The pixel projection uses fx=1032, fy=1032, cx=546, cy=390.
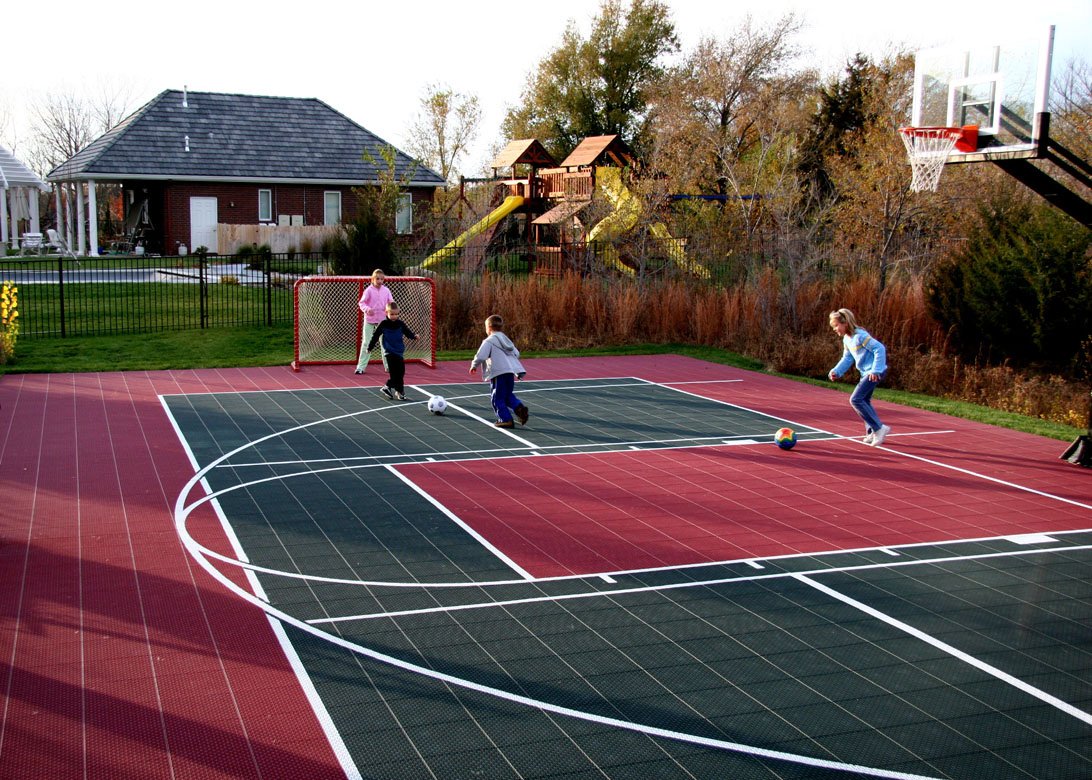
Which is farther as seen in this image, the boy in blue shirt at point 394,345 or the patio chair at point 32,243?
the patio chair at point 32,243

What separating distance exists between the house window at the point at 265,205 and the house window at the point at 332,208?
219 cm

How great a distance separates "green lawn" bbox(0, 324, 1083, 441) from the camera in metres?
18.1

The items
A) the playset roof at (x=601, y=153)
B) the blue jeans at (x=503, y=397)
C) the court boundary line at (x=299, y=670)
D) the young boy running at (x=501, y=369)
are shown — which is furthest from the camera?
the playset roof at (x=601, y=153)

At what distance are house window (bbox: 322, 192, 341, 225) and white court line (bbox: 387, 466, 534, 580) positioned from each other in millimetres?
32228

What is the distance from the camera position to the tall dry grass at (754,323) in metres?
19.3

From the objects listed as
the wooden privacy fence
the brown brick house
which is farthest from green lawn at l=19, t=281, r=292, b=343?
the brown brick house

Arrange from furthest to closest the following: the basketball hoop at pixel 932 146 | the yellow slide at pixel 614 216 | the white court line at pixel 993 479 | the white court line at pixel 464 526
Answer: the yellow slide at pixel 614 216 < the basketball hoop at pixel 932 146 < the white court line at pixel 993 479 < the white court line at pixel 464 526

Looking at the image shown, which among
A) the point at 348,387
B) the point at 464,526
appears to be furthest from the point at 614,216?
the point at 464,526

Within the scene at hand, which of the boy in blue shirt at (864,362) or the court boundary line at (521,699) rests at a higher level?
the boy in blue shirt at (864,362)

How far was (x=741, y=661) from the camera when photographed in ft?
23.7

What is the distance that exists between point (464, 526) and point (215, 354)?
523 inches

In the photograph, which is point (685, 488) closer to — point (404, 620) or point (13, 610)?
point (404, 620)

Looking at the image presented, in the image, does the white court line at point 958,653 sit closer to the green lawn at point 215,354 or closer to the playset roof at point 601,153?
the green lawn at point 215,354

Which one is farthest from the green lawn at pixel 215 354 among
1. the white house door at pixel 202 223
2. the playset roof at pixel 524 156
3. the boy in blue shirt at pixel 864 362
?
the playset roof at pixel 524 156
